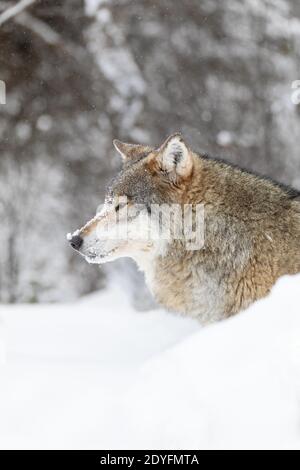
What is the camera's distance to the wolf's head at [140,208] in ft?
15.2

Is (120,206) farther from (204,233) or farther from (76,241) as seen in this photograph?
(204,233)

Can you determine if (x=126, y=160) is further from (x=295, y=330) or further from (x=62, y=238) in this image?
(x=62, y=238)

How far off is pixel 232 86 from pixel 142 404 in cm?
1021

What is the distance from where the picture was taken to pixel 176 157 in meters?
4.65

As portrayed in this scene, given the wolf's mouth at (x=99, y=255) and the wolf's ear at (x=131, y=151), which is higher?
the wolf's ear at (x=131, y=151)

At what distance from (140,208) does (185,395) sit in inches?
65.5

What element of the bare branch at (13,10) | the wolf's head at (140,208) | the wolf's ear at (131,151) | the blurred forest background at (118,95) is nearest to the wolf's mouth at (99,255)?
the wolf's head at (140,208)

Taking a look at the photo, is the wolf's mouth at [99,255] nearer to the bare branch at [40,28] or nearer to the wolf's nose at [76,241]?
the wolf's nose at [76,241]

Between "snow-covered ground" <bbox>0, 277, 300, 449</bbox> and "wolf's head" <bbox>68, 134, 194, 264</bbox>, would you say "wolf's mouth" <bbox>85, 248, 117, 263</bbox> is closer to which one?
"wolf's head" <bbox>68, 134, 194, 264</bbox>

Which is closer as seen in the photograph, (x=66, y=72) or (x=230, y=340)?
(x=230, y=340)

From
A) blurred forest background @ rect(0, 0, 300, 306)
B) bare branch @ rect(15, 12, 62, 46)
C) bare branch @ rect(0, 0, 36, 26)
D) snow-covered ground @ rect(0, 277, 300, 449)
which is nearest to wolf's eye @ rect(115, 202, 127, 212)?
snow-covered ground @ rect(0, 277, 300, 449)

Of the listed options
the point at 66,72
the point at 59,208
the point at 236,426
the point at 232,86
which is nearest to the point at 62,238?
the point at 59,208

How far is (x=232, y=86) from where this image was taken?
42.0ft

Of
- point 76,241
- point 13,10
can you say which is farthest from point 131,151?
point 13,10
